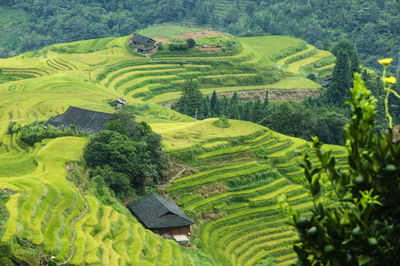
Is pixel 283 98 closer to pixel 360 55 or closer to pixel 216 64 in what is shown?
pixel 216 64

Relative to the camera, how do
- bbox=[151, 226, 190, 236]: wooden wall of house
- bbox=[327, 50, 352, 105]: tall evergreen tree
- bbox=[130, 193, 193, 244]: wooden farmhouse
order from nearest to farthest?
bbox=[130, 193, 193, 244]: wooden farmhouse, bbox=[151, 226, 190, 236]: wooden wall of house, bbox=[327, 50, 352, 105]: tall evergreen tree

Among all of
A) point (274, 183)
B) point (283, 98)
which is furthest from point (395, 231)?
point (283, 98)

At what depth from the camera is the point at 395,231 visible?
759 centimetres

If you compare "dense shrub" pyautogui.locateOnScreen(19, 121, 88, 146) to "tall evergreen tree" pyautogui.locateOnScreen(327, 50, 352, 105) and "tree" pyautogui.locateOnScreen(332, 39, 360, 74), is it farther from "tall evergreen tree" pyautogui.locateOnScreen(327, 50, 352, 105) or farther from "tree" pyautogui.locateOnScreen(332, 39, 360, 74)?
"tree" pyautogui.locateOnScreen(332, 39, 360, 74)

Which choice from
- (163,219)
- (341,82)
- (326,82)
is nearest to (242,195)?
(163,219)

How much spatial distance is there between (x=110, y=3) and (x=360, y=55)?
211 feet

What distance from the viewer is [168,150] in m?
43.7

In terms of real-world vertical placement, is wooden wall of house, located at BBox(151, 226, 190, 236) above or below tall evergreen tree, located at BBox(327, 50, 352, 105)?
→ above

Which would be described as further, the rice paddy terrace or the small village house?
the small village house

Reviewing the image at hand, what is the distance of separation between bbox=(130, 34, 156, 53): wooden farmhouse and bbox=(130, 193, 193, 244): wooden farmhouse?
5514 cm

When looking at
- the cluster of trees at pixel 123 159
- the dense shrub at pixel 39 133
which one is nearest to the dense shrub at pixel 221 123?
the cluster of trees at pixel 123 159

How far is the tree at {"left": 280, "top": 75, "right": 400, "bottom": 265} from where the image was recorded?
733 cm

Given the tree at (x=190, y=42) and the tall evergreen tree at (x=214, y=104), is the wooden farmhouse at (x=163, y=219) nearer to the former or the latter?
the tall evergreen tree at (x=214, y=104)

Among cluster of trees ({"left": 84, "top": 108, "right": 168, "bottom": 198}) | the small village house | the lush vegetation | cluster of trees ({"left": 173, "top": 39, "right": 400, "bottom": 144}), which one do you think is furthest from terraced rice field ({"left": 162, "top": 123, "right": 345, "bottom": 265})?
the lush vegetation
